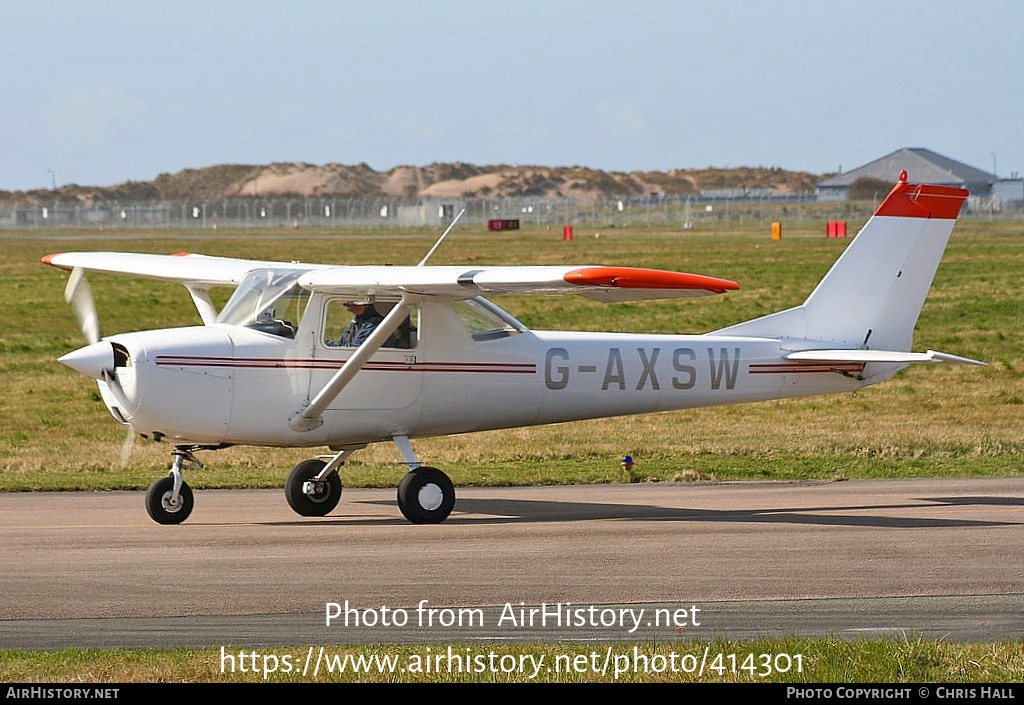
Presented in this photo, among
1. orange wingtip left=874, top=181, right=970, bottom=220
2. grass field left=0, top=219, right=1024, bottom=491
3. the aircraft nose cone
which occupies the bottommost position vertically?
grass field left=0, top=219, right=1024, bottom=491

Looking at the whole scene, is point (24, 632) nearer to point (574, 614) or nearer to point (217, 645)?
point (217, 645)

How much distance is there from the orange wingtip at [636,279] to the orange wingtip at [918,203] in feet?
14.4

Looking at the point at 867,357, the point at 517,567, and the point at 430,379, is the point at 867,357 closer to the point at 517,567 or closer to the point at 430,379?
the point at 430,379

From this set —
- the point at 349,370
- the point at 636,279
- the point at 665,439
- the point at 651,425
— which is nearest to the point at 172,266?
the point at 349,370

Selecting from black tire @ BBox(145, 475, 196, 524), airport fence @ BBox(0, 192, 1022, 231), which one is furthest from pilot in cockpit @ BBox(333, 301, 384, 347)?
airport fence @ BBox(0, 192, 1022, 231)

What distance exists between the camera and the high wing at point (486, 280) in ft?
35.4

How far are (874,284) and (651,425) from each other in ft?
20.8

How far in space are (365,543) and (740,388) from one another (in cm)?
480

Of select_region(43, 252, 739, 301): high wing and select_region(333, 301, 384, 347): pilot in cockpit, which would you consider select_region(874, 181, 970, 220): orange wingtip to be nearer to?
select_region(43, 252, 739, 301): high wing

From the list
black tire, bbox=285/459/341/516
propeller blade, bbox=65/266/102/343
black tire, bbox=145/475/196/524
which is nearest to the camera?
black tire, bbox=145/475/196/524

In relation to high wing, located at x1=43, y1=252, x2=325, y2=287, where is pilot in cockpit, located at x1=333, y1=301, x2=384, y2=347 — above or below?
below

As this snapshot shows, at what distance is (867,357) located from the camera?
1393 centimetres

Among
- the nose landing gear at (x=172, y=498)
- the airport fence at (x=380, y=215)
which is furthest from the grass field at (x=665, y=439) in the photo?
the airport fence at (x=380, y=215)

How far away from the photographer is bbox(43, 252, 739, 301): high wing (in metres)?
10.8
